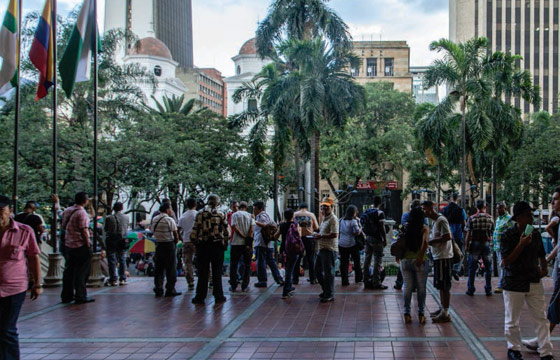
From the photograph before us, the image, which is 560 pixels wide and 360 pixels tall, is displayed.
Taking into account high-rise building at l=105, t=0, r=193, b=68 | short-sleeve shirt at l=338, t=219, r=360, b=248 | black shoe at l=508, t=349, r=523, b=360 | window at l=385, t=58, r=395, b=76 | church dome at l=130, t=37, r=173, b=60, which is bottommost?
black shoe at l=508, t=349, r=523, b=360

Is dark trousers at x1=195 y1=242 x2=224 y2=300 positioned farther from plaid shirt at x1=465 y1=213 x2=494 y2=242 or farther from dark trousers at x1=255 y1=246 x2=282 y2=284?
plaid shirt at x1=465 y1=213 x2=494 y2=242

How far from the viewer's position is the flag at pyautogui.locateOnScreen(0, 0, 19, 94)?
41.0 feet

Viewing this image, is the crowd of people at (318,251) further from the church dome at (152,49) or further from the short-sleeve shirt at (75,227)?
the church dome at (152,49)

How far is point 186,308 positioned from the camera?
382 inches

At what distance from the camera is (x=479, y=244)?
10.7 meters

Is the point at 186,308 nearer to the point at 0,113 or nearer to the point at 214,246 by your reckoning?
the point at 214,246

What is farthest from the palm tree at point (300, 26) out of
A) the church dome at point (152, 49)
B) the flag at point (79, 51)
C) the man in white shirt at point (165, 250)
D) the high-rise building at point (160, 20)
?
the high-rise building at point (160, 20)

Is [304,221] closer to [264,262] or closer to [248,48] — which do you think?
[264,262]

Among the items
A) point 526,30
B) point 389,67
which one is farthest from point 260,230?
point 526,30

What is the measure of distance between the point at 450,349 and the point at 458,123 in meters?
20.3

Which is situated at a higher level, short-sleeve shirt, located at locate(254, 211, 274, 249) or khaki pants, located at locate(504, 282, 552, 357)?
short-sleeve shirt, located at locate(254, 211, 274, 249)

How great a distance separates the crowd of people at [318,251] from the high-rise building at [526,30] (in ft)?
229

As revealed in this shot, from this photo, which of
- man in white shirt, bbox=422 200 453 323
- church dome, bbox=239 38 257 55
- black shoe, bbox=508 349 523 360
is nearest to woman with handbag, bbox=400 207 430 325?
man in white shirt, bbox=422 200 453 323

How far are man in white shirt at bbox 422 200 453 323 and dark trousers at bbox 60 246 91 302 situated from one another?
5.63 metres
